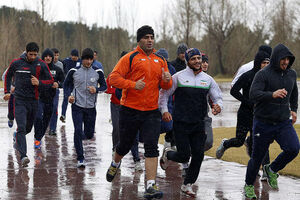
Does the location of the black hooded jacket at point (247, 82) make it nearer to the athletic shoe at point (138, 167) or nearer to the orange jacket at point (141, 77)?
the orange jacket at point (141, 77)

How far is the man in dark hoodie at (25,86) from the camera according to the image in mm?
8484

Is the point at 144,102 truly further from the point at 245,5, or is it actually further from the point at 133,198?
the point at 245,5

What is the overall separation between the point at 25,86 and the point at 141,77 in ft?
9.49

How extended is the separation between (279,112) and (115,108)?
325cm

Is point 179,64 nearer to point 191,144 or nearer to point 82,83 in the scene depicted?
point 82,83

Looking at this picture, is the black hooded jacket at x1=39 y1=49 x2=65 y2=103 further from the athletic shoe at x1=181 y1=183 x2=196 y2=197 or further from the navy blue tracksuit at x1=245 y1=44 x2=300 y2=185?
the navy blue tracksuit at x1=245 y1=44 x2=300 y2=185

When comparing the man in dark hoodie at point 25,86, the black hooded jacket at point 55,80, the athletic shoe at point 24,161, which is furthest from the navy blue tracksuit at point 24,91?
the black hooded jacket at point 55,80

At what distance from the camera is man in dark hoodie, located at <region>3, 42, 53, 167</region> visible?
8.48 m

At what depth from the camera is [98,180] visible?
24.1 feet

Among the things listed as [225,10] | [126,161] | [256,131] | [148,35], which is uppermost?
[225,10]

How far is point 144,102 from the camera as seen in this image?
6.46 meters

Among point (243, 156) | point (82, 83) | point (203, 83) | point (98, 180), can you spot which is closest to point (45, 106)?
point (82, 83)

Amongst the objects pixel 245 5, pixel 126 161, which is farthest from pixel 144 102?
pixel 245 5

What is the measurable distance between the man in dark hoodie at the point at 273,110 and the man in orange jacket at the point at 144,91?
3.75 ft
